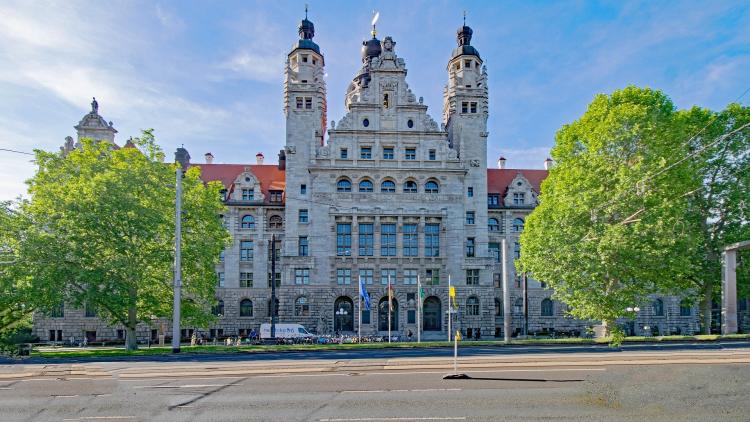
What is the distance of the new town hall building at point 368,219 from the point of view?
54031mm

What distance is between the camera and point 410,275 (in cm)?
5456

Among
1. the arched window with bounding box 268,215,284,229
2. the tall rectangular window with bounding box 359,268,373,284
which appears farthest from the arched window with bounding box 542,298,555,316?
the arched window with bounding box 268,215,284,229

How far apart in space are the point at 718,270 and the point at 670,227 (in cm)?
819

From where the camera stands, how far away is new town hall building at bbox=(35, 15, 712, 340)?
177 ft

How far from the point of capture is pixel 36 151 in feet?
113

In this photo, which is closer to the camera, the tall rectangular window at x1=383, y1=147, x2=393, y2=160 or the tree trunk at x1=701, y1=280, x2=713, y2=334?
the tree trunk at x1=701, y1=280, x2=713, y2=334

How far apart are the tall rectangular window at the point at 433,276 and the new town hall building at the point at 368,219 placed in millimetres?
156

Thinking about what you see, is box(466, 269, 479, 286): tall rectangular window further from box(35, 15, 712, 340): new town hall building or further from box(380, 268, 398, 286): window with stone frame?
box(380, 268, 398, 286): window with stone frame

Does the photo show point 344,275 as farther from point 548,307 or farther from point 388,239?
point 548,307

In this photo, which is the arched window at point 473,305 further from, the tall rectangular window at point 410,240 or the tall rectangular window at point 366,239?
the tall rectangular window at point 366,239

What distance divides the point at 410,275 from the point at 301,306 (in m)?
11.7

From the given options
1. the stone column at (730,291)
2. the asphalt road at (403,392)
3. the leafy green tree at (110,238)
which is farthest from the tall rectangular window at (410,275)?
the asphalt road at (403,392)

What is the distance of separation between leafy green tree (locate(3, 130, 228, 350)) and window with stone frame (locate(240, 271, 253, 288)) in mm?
20462

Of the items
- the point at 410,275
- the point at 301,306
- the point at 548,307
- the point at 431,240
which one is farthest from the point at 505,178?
the point at 301,306
